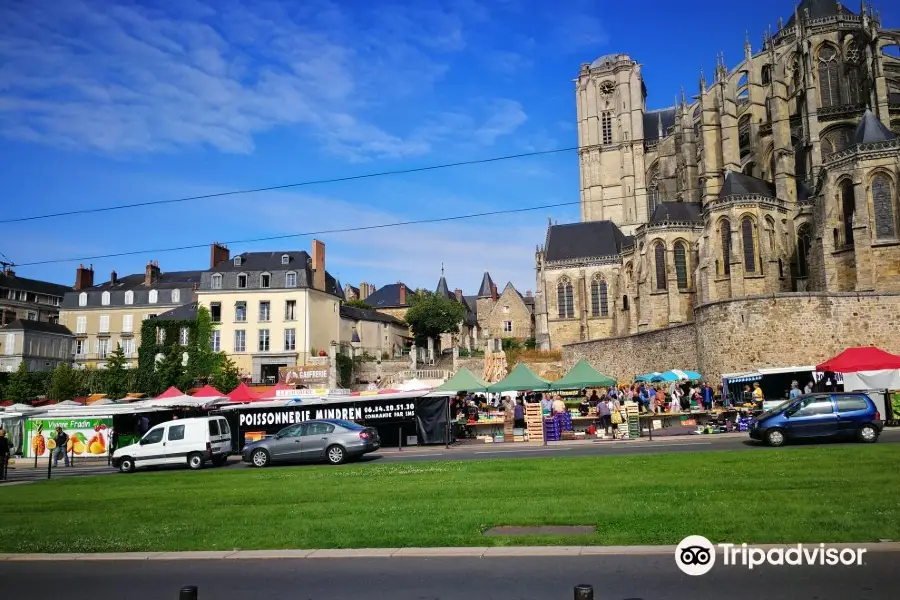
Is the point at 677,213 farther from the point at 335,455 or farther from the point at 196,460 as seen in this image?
the point at 196,460

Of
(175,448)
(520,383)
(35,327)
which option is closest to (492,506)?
(175,448)

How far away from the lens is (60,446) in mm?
25703

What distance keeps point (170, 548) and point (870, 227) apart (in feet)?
131

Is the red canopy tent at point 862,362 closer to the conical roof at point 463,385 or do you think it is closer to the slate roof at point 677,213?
the conical roof at point 463,385

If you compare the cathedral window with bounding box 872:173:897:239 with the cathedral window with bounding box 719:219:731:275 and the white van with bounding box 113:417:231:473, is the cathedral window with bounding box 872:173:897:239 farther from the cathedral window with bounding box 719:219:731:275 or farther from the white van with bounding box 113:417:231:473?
the white van with bounding box 113:417:231:473

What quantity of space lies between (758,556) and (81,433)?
1092 inches

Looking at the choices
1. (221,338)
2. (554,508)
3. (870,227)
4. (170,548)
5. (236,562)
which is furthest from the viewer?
(221,338)

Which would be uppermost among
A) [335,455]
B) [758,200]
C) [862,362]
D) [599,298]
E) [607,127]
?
[607,127]

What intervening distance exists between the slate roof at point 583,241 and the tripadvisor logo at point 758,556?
54.5 meters

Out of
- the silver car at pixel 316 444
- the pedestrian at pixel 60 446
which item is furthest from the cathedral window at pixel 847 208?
the pedestrian at pixel 60 446

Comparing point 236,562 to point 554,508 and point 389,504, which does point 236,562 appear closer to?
point 389,504

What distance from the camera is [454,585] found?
21.5ft

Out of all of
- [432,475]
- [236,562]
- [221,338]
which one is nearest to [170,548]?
[236,562]

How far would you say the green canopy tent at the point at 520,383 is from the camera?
28005mm
